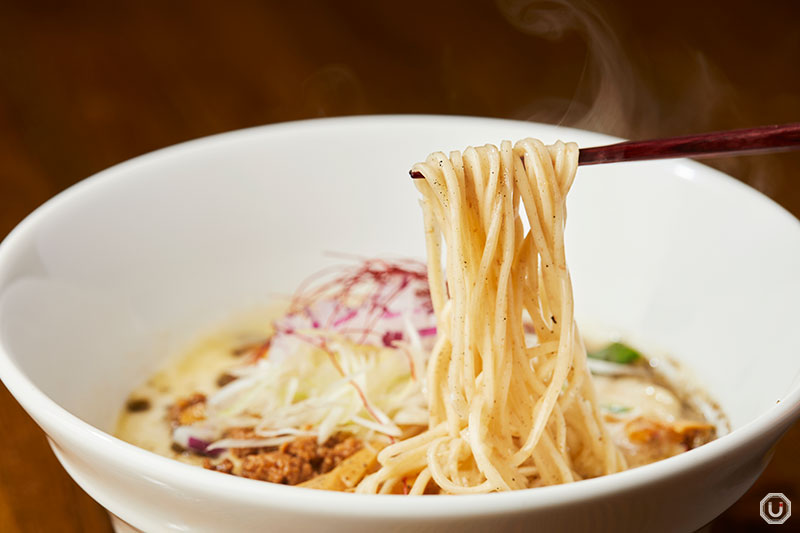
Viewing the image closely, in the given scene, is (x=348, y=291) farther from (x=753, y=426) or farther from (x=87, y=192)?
(x=753, y=426)

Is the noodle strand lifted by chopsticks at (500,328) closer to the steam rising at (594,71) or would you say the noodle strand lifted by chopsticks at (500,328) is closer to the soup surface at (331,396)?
the soup surface at (331,396)

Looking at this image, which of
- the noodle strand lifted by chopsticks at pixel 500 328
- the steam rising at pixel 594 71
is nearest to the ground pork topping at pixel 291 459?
the noodle strand lifted by chopsticks at pixel 500 328

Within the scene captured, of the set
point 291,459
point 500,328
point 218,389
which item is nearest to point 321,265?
point 218,389

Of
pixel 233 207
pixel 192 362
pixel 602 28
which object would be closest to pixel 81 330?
pixel 192 362

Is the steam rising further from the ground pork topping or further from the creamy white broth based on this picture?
the ground pork topping

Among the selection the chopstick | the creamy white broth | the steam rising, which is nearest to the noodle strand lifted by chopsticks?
the chopstick

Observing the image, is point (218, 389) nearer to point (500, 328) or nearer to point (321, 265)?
point (321, 265)
